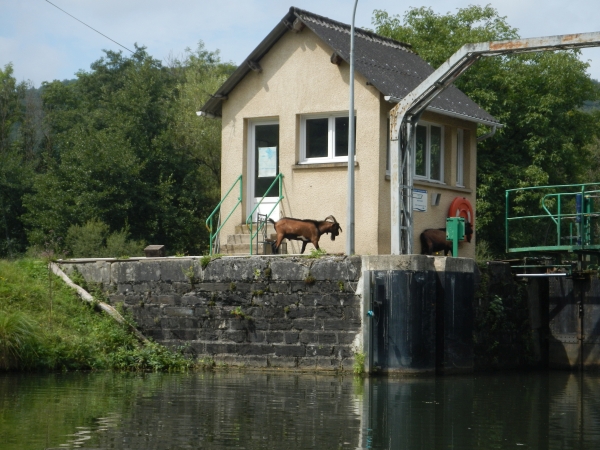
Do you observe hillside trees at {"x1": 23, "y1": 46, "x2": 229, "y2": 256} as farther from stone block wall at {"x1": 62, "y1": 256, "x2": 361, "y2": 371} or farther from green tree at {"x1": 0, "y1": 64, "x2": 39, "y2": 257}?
stone block wall at {"x1": 62, "y1": 256, "x2": 361, "y2": 371}

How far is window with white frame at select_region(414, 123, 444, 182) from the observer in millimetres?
23781

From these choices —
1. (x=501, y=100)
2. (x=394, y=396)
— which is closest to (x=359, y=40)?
(x=394, y=396)

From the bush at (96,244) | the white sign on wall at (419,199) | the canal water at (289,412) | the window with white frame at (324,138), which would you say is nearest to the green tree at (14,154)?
the bush at (96,244)

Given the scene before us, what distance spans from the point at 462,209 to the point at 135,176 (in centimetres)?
1631

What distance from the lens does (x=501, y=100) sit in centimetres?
3725

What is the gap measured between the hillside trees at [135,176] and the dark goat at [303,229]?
1309cm

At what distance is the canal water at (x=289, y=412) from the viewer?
1134 centimetres

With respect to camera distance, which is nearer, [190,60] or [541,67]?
[541,67]

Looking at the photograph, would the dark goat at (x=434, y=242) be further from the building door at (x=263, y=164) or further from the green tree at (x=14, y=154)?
the green tree at (x=14, y=154)

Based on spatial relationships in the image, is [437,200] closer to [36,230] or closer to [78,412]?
[78,412]

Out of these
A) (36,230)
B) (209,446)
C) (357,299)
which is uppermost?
(36,230)

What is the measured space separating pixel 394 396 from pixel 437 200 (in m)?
8.58

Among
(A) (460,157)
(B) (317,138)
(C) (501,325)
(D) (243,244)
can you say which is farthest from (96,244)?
(C) (501,325)

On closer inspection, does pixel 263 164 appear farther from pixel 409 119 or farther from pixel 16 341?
pixel 16 341
